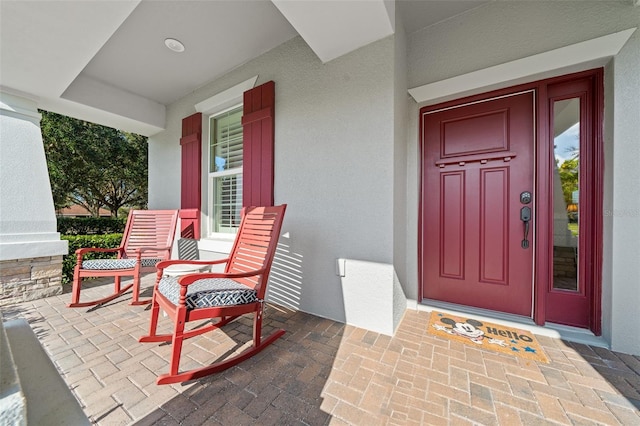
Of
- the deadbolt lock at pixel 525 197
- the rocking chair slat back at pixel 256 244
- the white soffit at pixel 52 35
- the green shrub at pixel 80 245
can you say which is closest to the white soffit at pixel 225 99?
the white soffit at pixel 52 35

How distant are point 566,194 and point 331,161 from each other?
2.18 meters

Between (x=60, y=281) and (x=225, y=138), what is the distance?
9.33ft

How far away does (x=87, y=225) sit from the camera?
6746mm

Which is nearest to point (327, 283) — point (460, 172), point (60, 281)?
point (460, 172)

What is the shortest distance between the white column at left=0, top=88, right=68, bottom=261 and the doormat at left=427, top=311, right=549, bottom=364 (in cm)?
455

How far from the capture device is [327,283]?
252 centimetres

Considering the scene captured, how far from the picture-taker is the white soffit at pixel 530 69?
75.7 inches

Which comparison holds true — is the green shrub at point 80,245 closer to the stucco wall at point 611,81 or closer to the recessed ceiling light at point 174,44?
the recessed ceiling light at point 174,44

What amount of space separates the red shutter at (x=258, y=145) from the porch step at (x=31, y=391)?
Result: 242 cm

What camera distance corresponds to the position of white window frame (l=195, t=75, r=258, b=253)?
134 inches

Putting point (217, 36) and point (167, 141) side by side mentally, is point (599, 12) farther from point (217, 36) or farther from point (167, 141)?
point (167, 141)

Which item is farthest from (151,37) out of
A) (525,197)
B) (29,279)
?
(525,197)

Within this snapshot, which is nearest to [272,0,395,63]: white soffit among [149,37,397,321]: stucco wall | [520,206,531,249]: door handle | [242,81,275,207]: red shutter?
[149,37,397,321]: stucco wall

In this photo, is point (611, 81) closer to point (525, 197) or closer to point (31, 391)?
point (525, 197)
